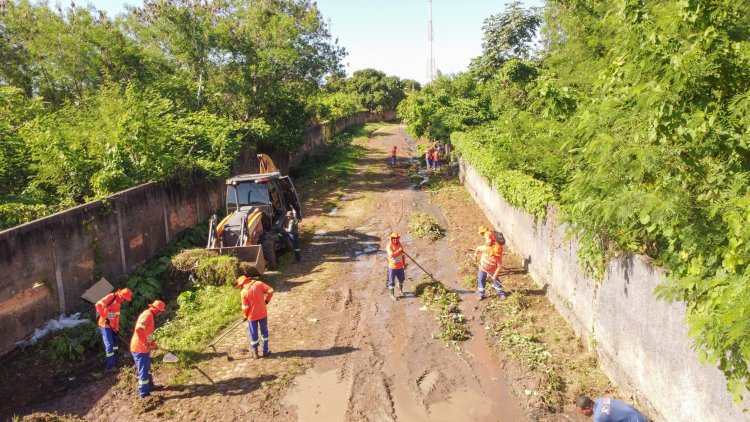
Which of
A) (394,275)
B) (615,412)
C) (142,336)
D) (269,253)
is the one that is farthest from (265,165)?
(615,412)

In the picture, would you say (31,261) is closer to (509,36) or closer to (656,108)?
(656,108)

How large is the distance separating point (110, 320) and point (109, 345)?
1.41ft

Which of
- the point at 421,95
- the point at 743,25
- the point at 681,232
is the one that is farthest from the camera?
the point at 421,95

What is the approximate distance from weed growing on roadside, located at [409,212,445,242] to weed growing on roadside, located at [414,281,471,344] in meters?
4.36

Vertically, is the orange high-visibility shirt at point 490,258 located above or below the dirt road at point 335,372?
above

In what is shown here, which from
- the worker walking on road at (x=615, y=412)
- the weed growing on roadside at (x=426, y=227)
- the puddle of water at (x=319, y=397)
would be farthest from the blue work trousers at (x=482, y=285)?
the worker walking on road at (x=615, y=412)

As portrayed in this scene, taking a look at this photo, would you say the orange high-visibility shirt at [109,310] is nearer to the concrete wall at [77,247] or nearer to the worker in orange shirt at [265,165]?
the concrete wall at [77,247]

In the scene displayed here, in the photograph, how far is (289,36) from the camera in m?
26.1

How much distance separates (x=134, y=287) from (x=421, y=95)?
106ft

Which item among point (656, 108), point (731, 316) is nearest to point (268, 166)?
point (656, 108)

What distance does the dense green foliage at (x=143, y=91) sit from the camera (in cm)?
1324

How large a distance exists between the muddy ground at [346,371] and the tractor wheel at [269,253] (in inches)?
16.3

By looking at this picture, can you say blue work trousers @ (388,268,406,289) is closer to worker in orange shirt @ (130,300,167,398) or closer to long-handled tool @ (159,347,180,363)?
long-handled tool @ (159,347,180,363)

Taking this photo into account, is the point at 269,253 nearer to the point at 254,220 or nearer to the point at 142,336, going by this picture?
the point at 254,220
